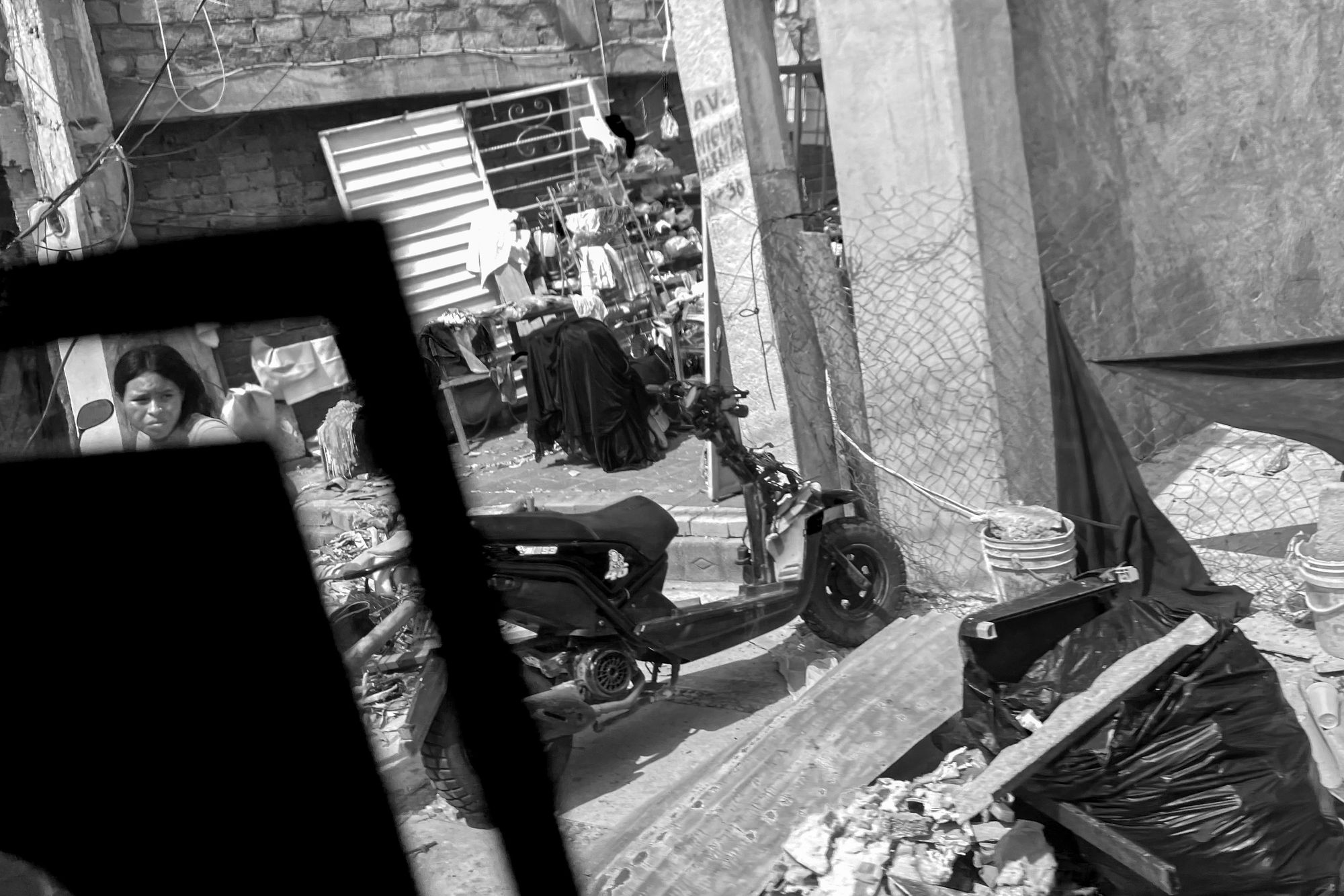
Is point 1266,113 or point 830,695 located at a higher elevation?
point 1266,113

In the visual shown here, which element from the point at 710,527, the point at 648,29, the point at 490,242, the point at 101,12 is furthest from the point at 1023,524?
the point at 648,29

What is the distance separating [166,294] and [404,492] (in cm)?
48

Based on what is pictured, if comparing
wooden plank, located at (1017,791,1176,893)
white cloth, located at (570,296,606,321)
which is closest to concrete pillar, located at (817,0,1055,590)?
wooden plank, located at (1017,791,1176,893)

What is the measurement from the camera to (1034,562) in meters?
4.01

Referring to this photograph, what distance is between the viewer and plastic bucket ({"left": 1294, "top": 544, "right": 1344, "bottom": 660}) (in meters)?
3.55

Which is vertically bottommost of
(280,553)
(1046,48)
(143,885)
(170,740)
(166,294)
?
(143,885)

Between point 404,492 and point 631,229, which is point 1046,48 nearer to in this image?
point 404,492

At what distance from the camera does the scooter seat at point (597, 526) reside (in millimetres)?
3800

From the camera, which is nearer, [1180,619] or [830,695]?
[1180,619]

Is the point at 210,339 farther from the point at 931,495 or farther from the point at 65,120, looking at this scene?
the point at 931,495

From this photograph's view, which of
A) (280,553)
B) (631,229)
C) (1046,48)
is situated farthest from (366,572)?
(631,229)

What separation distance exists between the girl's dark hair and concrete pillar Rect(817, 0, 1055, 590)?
107 inches

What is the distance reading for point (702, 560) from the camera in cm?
592

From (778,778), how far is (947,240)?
242 centimetres
